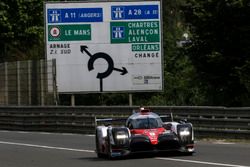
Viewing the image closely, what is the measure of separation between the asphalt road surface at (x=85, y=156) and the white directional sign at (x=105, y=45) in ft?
27.9

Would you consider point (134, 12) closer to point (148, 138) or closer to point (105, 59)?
point (105, 59)

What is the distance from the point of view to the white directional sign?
111ft

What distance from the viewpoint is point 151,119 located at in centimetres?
1767

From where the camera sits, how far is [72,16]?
111 feet

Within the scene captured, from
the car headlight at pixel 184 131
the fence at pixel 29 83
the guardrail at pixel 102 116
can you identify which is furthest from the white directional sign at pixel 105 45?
the car headlight at pixel 184 131

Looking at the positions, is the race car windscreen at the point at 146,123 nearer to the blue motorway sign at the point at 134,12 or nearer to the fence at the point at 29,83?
the fence at the point at 29,83

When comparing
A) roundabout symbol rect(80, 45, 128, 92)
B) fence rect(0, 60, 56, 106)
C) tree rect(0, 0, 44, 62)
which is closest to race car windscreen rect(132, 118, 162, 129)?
fence rect(0, 60, 56, 106)

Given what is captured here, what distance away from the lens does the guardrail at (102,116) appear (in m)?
23.1

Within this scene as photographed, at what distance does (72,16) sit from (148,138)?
1761 cm

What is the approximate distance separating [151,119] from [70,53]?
16.7m

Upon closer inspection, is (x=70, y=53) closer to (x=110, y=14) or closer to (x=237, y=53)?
(x=110, y=14)

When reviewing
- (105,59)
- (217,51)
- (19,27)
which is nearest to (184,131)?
(217,51)

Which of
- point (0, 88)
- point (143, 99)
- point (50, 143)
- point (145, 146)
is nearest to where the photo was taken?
point (145, 146)

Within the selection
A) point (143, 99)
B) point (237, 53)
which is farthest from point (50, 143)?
point (143, 99)
